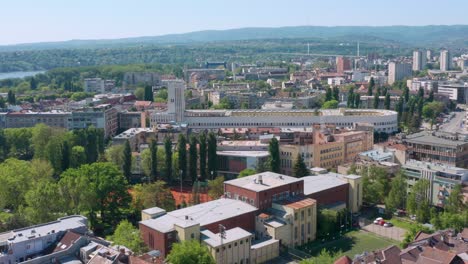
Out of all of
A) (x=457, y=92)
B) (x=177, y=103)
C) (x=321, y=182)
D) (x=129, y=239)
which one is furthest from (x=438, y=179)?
(x=457, y=92)

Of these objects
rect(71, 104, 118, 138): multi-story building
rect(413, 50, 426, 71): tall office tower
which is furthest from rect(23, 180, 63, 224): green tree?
rect(413, 50, 426, 71): tall office tower

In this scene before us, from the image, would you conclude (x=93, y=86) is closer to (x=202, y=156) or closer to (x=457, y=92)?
(x=457, y=92)

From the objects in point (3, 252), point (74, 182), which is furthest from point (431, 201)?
point (3, 252)

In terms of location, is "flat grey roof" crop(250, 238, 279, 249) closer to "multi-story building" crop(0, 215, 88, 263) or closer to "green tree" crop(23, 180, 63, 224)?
"multi-story building" crop(0, 215, 88, 263)

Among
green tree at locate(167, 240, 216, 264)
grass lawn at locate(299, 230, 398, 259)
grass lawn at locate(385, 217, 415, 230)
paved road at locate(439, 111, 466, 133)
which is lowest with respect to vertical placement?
grass lawn at locate(299, 230, 398, 259)

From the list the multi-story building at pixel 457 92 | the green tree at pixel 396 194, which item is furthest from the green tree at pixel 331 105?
the green tree at pixel 396 194
